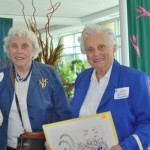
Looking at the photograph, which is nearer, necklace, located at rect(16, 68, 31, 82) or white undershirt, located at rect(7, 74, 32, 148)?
white undershirt, located at rect(7, 74, 32, 148)

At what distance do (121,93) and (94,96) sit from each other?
0.80 ft

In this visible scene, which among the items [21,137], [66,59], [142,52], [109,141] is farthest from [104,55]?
[66,59]

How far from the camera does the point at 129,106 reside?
1.79 meters

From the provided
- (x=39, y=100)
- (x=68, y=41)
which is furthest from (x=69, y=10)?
(x=39, y=100)

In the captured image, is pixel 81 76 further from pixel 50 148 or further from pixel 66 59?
pixel 66 59

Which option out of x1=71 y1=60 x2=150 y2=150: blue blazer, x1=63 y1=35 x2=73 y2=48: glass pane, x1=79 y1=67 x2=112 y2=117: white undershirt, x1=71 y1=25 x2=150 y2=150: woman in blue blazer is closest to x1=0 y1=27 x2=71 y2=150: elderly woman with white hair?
x1=71 y1=25 x2=150 y2=150: woman in blue blazer

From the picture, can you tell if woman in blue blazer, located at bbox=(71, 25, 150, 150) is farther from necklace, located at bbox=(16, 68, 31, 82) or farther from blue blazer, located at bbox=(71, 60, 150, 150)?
necklace, located at bbox=(16, 68, 31, 82)

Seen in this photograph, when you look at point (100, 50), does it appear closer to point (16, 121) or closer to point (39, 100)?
point (39, 100)

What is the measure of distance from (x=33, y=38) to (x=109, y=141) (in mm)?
1077

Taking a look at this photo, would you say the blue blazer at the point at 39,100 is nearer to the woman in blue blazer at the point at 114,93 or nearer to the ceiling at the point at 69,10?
the woman in blue blazer at the point at 114,93

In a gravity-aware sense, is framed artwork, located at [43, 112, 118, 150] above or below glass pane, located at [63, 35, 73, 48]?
below

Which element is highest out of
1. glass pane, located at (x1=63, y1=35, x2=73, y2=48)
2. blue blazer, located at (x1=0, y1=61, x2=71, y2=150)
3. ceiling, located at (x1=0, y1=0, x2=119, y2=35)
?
ceiling, located at (x1=0, y1=0, x2=119, y2=35)

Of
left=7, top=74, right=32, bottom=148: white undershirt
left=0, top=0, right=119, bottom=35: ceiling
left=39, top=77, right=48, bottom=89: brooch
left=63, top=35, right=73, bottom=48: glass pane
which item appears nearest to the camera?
left=7, top=74, right=32, bottom=148: white undershirt

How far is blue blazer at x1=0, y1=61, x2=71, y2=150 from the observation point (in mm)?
2340
